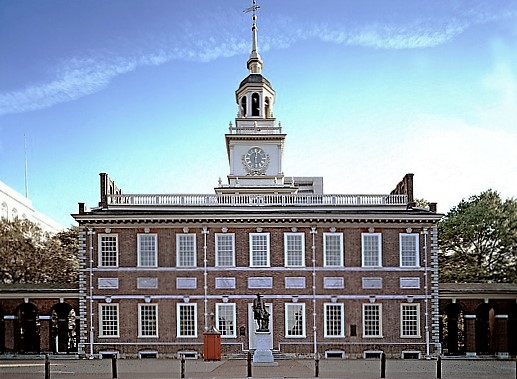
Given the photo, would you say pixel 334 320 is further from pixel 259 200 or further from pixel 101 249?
pixel 101 249

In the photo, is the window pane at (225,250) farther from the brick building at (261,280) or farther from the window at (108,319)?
the window at (108,319)

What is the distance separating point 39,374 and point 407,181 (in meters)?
25.4

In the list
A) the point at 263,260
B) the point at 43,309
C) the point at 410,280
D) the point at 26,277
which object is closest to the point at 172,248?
the point at 263,260

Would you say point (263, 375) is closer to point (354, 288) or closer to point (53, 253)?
point (354, 288)

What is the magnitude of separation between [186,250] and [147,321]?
4.41 meters

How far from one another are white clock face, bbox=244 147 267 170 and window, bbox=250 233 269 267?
1299cm

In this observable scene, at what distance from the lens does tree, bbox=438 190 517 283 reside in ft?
176

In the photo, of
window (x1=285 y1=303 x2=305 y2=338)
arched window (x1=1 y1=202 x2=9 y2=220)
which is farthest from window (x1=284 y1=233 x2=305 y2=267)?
arched window (x1=1 y1=202 x2=9 y2=220)

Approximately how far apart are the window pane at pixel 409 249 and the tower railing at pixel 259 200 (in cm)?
280

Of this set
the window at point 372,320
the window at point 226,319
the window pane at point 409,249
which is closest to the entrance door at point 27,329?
the window at point 226,319

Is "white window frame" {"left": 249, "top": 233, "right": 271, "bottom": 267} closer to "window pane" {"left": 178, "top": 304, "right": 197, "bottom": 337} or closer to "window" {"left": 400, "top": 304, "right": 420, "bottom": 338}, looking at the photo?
"window pane" {"left": 178, "top": 304, "right": 197, "bottom": 337}

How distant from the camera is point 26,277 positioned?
59.4 metres

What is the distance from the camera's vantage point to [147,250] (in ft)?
141

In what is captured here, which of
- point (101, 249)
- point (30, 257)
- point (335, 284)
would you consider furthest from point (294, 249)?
point (30, 257)
